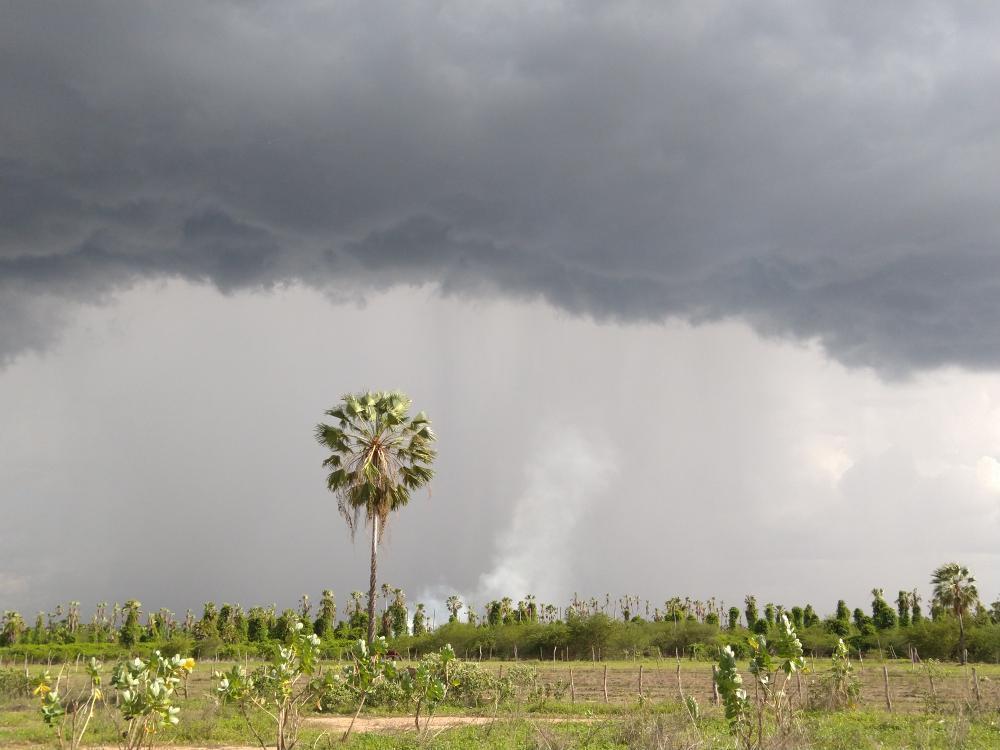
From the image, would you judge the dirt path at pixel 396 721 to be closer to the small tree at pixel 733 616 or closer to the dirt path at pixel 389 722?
the dirt path at pixel 389 722

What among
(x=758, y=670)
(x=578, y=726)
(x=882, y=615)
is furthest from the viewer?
(x=882, y=615)

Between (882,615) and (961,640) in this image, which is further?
(882,615)

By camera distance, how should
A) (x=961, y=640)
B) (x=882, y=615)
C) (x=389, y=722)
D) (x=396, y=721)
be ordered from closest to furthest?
(x=389, y=722) → (x=396, y=721) → (x=961, y=640) → (x=882, y=615)

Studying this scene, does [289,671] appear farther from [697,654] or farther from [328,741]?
[697,654]

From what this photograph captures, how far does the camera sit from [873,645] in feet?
268

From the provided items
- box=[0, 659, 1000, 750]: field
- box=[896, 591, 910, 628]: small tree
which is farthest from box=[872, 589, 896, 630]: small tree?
box=[0, 659, 1000, 750]: field

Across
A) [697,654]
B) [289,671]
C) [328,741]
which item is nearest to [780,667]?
[289,671]

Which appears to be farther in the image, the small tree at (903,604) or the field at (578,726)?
the small tree at (903,604)

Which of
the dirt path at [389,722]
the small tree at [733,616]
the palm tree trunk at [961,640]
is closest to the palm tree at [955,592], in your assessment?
the palm tree trunk at [961,640]

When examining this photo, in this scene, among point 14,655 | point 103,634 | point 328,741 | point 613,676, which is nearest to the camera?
point 328,741

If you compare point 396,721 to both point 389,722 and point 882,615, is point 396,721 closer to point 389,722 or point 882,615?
point 389,722

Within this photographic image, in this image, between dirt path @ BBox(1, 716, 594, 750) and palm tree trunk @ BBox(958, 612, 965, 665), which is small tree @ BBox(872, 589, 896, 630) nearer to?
palm tree trunk @ BBox(958, 612, 965, 665)

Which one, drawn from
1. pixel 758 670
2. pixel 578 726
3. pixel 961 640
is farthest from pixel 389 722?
pixel 961 640

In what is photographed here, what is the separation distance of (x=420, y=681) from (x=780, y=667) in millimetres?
10031
